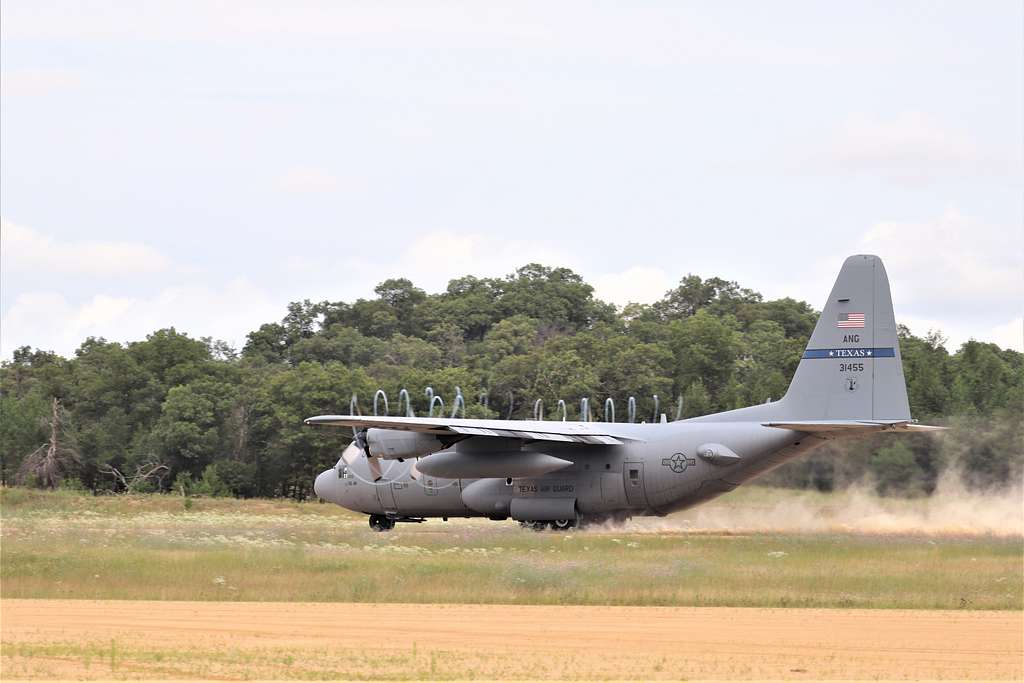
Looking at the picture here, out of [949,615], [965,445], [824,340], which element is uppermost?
[824,340]

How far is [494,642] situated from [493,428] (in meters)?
14.3

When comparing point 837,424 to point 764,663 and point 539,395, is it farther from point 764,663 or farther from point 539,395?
point 539,395

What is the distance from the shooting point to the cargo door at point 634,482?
31.6 metres

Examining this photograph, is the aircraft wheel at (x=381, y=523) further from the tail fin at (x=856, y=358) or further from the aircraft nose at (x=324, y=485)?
the tail fin at (x=856, y=358)

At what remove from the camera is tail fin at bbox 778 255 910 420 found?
29.0m

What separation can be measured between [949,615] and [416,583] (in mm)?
8388

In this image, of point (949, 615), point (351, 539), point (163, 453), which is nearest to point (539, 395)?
point (163, 453)

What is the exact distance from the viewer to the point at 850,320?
2953cm

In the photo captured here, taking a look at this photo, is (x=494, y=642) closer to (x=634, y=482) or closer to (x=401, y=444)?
(x=401, y=444)

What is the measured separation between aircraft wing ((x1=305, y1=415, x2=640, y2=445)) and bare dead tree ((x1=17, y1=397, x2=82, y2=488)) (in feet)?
86.6

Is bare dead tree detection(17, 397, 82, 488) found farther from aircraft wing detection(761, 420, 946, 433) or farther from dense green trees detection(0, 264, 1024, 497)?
aircraft wing detection(761, 420, 946, 433)

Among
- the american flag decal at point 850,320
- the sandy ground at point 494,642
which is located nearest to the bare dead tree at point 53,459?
the sandy ground at point 494,642

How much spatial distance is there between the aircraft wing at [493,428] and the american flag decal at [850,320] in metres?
5.47

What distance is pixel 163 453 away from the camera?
55.6m
